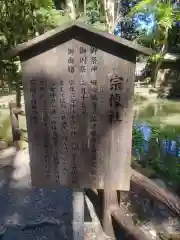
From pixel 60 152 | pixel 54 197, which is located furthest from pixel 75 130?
pixel 54 197

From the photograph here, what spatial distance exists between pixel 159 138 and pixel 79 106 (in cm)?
502

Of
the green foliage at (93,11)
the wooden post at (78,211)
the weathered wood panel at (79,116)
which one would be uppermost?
the green foliage at (93,11)

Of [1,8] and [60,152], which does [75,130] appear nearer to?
[60,152]

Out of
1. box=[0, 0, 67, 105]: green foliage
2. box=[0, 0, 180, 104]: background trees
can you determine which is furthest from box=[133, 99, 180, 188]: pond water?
box=[0, 0, 67, 105]: green foliage

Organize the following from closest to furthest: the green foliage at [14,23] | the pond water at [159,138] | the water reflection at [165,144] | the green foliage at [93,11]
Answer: the pond water at [159,138] → the green foliage at [14,23] → the water reflection at [165,144] → the green foliage at [93,11]

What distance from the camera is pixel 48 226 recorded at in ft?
9.18

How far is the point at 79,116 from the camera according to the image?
5.21 feet

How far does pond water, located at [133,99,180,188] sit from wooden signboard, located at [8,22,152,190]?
2364 millimetres

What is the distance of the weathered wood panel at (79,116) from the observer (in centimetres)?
149

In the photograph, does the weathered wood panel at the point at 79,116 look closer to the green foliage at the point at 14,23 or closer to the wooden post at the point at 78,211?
the wooden post at the point at 78,211

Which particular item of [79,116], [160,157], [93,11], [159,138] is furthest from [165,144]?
[93,11]

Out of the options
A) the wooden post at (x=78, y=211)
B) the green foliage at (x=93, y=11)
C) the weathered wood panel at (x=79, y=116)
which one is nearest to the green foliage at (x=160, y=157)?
the wooden post at (x=78, y=211)

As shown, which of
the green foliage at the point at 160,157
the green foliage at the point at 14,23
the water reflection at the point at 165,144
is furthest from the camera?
the water reflection at the point at 165,144

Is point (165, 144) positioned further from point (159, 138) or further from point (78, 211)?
point (78, 211)
